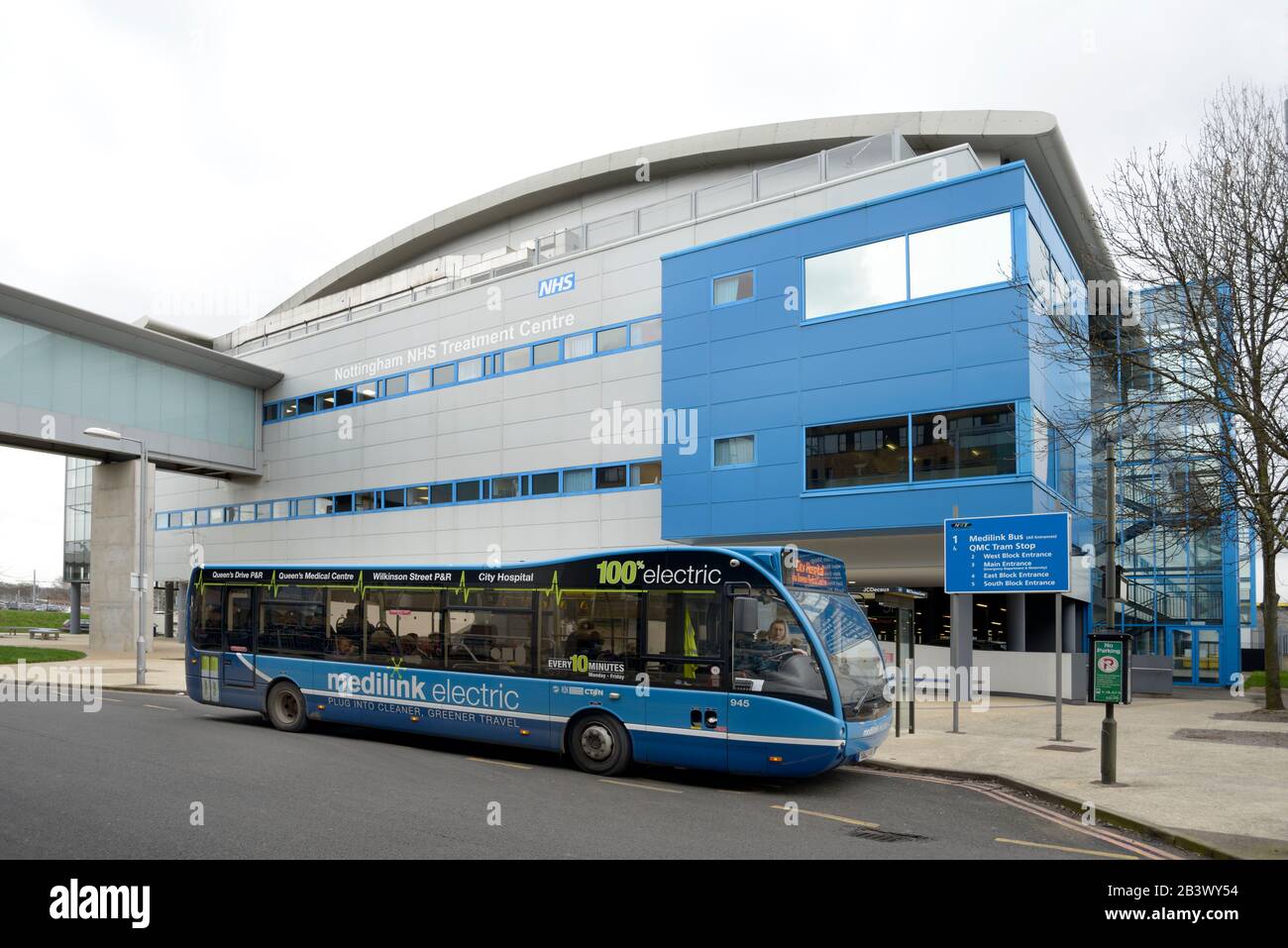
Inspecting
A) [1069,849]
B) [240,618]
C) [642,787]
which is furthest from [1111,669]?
[240,618]

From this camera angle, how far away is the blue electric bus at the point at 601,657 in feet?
36.1

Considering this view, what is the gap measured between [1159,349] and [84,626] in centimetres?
6924

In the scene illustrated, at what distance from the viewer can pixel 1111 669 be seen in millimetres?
11945

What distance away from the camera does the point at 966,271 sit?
2355 cm

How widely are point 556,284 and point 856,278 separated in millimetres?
11985

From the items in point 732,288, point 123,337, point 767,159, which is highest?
point 767,159

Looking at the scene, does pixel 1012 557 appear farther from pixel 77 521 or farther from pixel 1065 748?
pixel 77 521

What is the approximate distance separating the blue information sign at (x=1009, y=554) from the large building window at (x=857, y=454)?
306 inches

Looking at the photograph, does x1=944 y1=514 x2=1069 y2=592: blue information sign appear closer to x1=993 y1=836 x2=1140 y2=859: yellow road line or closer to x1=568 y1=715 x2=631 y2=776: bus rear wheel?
x1=993 y1=836 x2=1140 y2=859: yellow road line

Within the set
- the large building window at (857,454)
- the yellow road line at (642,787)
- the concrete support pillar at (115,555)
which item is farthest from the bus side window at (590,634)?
the concrete support pillar at (115,555)

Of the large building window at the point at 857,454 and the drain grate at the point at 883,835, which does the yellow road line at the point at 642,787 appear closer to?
the drain grate at the point at 883,835

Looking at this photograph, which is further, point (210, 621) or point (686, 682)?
point (210, 621)
